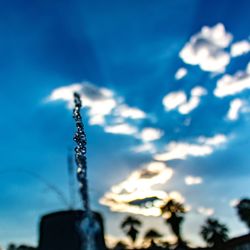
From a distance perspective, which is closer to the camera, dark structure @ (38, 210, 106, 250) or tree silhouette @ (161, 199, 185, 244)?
dark structure @ (38, 210, 106, 250)

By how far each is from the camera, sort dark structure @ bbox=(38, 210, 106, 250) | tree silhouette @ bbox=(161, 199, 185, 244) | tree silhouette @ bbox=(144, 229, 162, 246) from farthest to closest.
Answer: tree silhouette @ bbox=(144, 229, 162, 246), tree silhouette @ bbox=(161, 199, 185, 244), dark structure @ bbox=(38, 210, 106, 250)

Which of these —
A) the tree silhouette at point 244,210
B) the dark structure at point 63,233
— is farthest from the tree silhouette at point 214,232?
the dark structure at point 63,233

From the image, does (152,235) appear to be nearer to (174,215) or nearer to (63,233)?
(174,215)

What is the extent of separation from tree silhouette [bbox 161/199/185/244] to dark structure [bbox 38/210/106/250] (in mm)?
34447

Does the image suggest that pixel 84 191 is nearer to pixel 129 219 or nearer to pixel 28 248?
pixel 129 219

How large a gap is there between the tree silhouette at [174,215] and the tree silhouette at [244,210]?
1127cm

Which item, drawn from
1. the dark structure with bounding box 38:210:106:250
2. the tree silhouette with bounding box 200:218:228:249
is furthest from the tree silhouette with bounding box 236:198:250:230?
the dark structure with bounding box 38:210:106:250

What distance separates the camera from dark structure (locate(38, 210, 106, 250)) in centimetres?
3531

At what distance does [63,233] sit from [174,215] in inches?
1531

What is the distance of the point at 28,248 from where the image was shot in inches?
3573

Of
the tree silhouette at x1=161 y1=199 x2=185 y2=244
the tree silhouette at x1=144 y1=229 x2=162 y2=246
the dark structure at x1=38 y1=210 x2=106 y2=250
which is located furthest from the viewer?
the tree silhouette at x1=144 y1=229 x2=162 y2=246

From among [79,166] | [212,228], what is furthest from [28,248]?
[79,166]

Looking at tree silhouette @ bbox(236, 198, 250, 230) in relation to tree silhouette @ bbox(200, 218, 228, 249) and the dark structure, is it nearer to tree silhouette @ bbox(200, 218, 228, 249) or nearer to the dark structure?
tree silhouette @ bbox(200, 218, 228, 249)

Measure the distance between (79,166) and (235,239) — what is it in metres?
32.9
